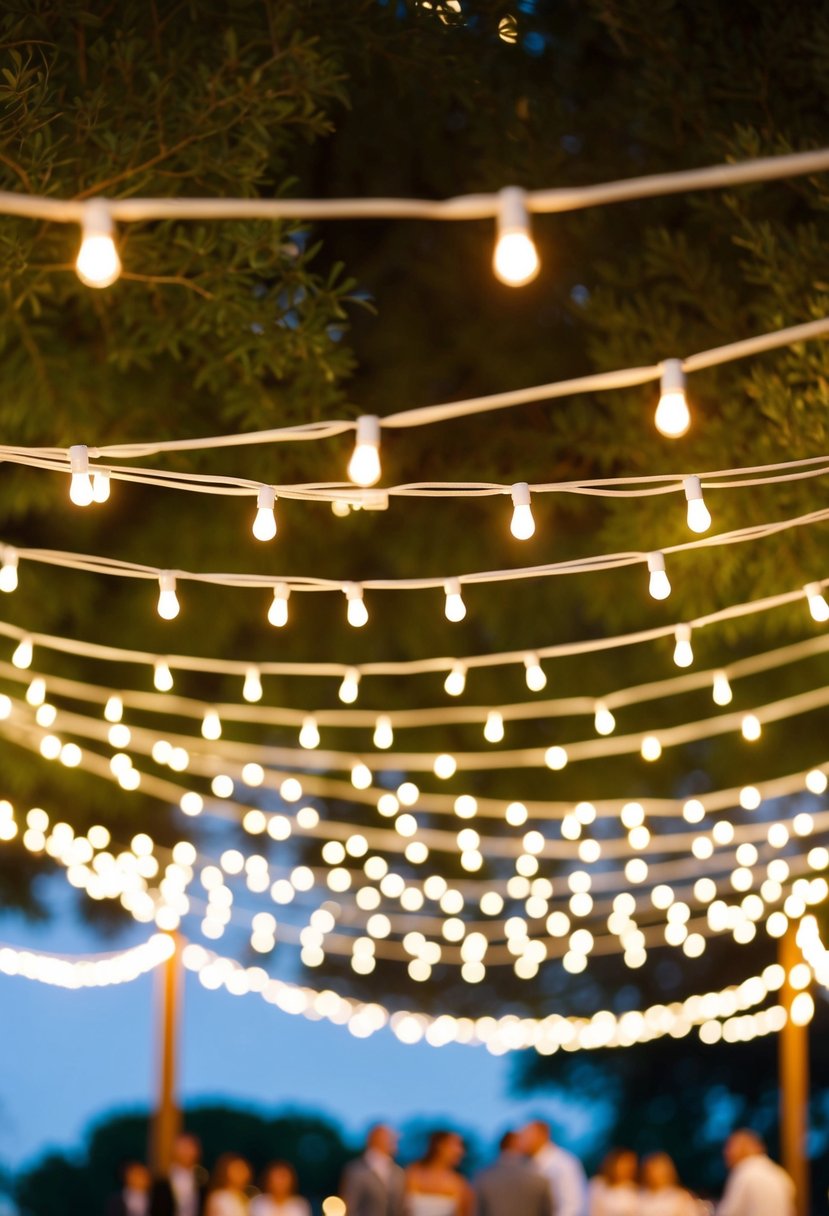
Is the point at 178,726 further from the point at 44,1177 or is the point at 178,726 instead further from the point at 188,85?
the point at 44,1177

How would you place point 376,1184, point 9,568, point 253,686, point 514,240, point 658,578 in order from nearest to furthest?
point 514,240 < point 658,578 < point 9,568 < point 253,686 < point 376,1184

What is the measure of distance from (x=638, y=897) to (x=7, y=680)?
466 centimetres

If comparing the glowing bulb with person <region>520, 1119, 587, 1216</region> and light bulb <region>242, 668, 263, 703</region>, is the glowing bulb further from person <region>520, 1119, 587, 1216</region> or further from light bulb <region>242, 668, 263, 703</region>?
person <region>520, 1119, 587, 1216</region>

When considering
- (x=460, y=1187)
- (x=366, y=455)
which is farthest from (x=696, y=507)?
(x=460, y=1187)

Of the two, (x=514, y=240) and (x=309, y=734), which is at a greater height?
(x=309, y=734)

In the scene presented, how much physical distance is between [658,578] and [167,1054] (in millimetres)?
5610

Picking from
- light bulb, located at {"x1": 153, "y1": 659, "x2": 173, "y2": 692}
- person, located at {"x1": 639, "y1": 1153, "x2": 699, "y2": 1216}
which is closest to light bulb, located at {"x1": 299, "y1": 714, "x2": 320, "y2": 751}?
light bulb, located at {"x1": 153, "y1": 659, "x2": 173, "y2": 692}

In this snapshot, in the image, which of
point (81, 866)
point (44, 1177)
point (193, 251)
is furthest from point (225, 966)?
point (193, 251)

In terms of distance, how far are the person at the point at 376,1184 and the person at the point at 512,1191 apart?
2.57 ft

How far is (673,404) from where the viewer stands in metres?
2.15

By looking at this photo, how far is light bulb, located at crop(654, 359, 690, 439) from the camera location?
2145 millimetres

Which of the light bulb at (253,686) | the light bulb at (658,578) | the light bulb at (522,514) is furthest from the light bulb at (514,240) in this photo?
the light bulb at (253,686)

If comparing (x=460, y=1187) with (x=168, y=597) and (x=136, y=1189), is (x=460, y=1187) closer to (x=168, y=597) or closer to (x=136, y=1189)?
(x=136, y=1189)

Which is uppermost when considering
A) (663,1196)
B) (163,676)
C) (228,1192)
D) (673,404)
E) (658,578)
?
(163,676)
